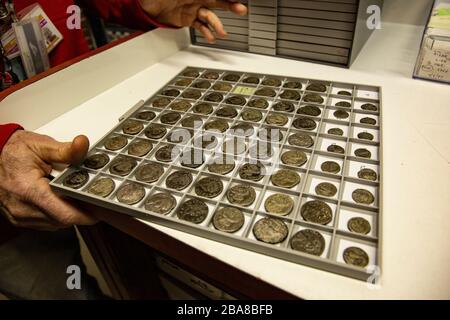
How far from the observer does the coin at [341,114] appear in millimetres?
931

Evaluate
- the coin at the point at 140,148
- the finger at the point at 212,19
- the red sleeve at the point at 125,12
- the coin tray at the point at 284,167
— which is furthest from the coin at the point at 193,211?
the red sleeve at the point at 125,12

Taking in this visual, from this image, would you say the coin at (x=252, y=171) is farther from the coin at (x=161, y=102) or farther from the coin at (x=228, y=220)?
the coin at (x=161, y=102)

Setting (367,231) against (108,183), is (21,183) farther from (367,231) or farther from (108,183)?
(367,231)

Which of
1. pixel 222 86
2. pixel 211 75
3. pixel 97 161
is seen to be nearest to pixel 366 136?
pixel 222 86

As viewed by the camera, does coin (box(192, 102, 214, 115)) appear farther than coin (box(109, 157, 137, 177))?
Yes

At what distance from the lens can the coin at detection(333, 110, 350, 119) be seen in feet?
3.05

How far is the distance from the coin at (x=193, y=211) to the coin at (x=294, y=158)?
9.7 inches

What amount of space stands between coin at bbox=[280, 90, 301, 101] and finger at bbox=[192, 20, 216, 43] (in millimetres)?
457

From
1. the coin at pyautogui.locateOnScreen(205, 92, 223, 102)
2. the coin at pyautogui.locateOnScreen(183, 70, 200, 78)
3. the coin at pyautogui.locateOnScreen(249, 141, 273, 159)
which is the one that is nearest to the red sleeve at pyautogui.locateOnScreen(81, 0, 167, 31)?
the coin at pyautogui.locateOnScreen(183, 70, 200, 78)

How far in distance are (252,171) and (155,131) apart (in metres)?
0.33

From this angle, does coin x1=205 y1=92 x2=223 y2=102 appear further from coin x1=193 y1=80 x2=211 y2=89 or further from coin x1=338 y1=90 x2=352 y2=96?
coin x1=338 y1=90 x2=352 y2=96

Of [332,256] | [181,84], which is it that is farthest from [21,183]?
[332,256]

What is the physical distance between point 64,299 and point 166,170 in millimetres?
802

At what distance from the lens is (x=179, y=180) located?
29.7 inches
